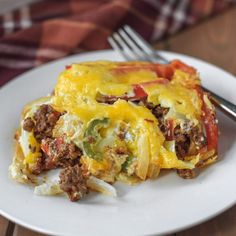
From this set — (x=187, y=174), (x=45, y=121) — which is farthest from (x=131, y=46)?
(x=187, y=174)

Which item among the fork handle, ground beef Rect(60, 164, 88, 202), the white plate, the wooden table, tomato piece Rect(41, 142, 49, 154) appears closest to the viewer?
the white plate

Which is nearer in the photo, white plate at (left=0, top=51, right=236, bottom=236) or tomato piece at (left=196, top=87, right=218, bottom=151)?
white plate at (left=0, top=51, right=236, bottom=236)

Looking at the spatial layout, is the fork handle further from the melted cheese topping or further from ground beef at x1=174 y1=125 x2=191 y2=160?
ground beef at x1=174 y1=125 x2=191 y2=160

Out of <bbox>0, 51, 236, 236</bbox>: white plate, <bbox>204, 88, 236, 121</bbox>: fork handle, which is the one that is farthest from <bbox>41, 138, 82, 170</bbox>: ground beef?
<bbox>204, 88, 236, 121</bbox>: fork handle

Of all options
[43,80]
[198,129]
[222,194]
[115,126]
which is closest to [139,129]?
[115,126]

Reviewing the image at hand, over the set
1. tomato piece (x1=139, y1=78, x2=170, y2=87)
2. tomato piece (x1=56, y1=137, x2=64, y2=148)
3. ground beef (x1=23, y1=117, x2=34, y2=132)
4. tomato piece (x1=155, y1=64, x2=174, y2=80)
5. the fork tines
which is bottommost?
the fork tines

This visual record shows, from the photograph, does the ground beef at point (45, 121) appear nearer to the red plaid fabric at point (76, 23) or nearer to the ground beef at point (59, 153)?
the ground beef at point (59, 153)

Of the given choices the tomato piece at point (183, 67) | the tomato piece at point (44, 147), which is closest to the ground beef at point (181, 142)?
the tomato piece at point (183, 67)

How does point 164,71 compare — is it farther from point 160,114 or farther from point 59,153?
point 59,153
